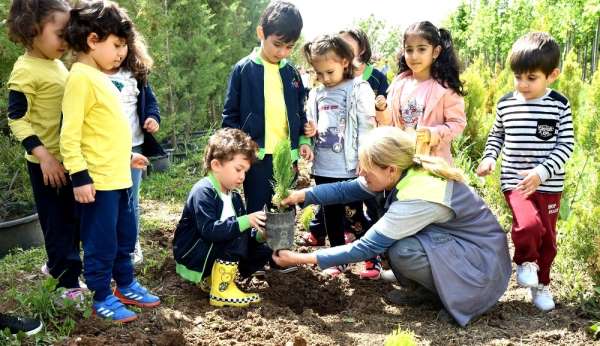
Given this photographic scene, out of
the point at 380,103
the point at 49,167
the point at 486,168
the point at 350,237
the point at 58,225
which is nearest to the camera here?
the point at 49,167

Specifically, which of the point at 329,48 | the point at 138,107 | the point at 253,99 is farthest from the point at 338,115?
the point at 138,107

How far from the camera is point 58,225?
118 inches

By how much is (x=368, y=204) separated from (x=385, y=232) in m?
1.08

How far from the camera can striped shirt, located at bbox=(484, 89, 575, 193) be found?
10.4 feet

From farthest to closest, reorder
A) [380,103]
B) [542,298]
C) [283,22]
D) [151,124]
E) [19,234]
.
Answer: [19,234], [380,103], [151,124], [283,22], [542,298]

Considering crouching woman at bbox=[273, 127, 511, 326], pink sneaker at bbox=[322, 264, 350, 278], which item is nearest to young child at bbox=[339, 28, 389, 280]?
pink sneaker at bbox=[322, 264, 350, 278]

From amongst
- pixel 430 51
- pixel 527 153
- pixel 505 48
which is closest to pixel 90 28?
pixel 430 51

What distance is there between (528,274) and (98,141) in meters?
2.51

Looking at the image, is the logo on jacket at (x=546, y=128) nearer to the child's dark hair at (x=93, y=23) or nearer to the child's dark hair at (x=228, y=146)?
the child's dark hair at (x=228, y=146)

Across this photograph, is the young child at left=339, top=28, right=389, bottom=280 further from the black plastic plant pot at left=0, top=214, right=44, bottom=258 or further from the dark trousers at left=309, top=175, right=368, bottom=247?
the black plastic plant pot at left=0, top=214, right=44, bottom=258

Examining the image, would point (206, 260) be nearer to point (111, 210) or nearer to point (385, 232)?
point (111, 210)

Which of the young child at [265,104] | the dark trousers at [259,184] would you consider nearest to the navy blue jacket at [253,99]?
the young child at [265,104]

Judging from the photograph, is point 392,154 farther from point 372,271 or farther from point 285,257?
point 372,271

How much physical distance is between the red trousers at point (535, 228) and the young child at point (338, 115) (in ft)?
3.56
